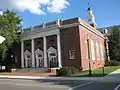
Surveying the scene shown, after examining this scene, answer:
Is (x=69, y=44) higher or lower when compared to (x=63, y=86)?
higher

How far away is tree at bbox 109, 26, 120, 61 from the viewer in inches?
2653

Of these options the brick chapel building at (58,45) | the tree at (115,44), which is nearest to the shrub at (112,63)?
the tree at (115,44)

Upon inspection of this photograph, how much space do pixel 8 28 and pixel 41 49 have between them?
8233 millimetres

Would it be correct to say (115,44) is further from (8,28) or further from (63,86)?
(63,86)

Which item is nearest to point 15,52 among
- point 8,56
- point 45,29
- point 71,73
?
point 8,56

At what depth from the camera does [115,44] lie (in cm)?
6969

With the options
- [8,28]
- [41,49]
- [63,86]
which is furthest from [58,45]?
[63,86]

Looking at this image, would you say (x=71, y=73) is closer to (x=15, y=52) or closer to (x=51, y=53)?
(x=51, y=53)

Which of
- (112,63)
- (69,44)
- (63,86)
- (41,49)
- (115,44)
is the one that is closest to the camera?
(63,86)

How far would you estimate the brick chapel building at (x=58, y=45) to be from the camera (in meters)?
44.5

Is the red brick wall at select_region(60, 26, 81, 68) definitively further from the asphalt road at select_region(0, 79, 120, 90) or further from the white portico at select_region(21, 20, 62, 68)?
the asphalt road at select_region(0, 79, 120, 90)

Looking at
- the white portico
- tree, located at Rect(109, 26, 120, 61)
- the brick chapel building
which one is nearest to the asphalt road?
the brick chapel building

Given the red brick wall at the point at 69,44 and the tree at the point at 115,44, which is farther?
the tree at the point at 115,44

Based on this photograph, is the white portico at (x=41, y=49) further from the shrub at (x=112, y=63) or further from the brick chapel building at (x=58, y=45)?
the shrub at (x=112, y=63)
